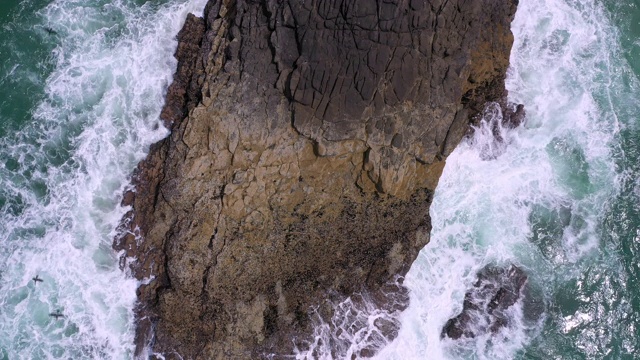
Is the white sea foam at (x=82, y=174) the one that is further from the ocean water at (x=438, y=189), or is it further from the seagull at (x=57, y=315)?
the seagull at (x=57, y=315)

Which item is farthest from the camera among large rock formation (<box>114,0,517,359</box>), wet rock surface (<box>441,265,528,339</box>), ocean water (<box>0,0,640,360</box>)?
wet rock surface (<box>441,265,528,339</box>)

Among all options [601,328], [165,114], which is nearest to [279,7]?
[165,114]

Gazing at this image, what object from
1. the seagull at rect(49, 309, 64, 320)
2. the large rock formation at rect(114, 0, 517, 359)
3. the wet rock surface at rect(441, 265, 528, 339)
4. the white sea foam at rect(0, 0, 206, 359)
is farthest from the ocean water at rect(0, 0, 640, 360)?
the large rock formation at rect(114, 0, 517, 359)

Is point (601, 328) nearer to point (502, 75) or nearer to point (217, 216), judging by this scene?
point (502, 75)

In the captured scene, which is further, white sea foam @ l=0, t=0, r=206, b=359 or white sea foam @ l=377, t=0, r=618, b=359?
white sea foam @ l=377, t=0, r=618, b=359

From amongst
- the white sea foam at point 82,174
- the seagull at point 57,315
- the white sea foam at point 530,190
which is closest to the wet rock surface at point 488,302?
the white sea foam at point 530,190

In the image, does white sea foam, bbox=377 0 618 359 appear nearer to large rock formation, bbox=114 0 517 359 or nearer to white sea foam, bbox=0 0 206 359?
large rock formation, bbox=114 0 517 359

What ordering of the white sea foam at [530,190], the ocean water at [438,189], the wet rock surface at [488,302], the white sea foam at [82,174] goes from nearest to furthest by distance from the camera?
1. the white sea foam at [82,174]
2. the ocean water at [438,189]
3. the wet rock surface at [488,302]
4. the white sea foam at [530,190]
